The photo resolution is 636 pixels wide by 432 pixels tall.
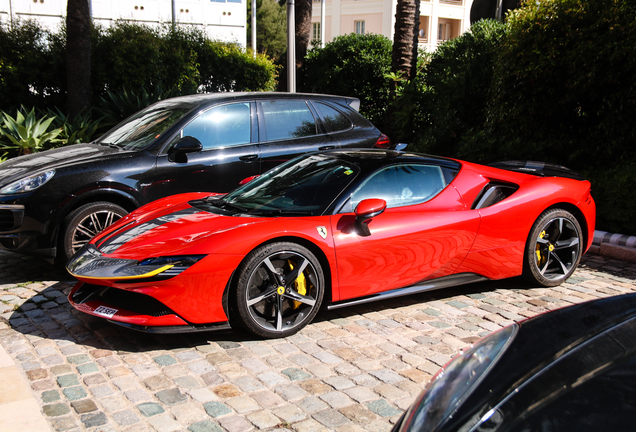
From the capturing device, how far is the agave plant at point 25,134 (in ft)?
29.3

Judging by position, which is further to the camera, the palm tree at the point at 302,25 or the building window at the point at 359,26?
the building window at the point at 359,26

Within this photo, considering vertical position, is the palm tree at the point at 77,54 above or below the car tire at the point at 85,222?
above

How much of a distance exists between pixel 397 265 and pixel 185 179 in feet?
8.77

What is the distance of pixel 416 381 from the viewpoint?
135 inches

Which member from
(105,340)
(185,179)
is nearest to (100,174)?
(185,179)

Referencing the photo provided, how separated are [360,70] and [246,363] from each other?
12.9 m

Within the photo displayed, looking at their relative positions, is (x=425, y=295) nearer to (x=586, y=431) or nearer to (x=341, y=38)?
(x=586, y=431)

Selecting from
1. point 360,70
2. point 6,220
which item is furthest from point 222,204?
point 360,70

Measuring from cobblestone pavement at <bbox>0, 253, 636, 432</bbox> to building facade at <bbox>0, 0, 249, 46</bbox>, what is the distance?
34986 millimetres

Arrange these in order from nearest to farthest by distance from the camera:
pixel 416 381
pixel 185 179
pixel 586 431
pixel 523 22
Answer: pixel 586 431, pixel 416 381, pixel 185 179, pixel 523 22

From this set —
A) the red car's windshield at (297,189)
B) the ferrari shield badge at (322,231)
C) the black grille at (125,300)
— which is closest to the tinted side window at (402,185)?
the red car's windshield at (297,189)

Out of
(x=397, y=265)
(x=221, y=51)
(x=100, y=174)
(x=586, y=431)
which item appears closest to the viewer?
(x=586, y=431)

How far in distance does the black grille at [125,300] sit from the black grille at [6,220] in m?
1.56

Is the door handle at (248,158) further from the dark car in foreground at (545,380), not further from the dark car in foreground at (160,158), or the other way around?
the dark car in foreground at (545,380)
